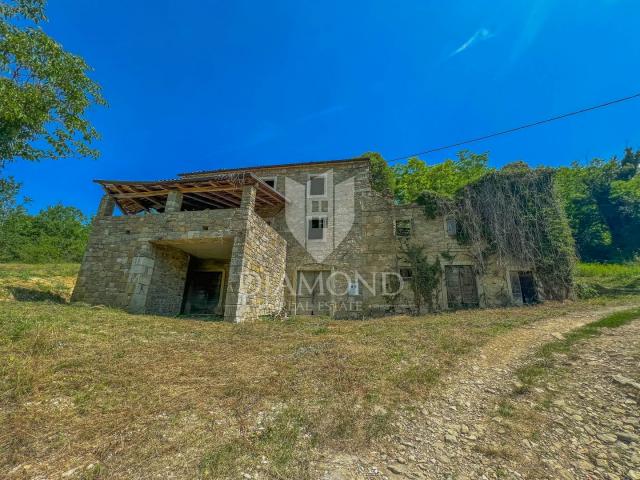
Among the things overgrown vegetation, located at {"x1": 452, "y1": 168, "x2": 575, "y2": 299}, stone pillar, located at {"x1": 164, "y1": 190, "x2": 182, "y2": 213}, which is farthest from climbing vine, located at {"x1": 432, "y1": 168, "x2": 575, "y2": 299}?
stone pillar, located at {"x1": 164, "y1": 190, "x2": 182, "y2": 213}

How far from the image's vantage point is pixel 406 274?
478 inches

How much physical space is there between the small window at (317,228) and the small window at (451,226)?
18.9 feet

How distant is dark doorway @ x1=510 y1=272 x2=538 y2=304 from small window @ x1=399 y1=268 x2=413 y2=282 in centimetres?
405

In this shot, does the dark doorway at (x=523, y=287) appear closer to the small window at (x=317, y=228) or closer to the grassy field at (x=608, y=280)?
the grassy field at (x=608, y=280)

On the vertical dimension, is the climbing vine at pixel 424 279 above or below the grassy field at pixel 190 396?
above

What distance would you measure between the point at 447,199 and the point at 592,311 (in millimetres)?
6444

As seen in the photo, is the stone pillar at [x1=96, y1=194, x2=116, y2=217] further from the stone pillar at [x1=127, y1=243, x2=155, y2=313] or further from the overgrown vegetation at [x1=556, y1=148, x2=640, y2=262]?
the overgrown vegetation at [x1=556, y1=148, x2=640, y2=262]

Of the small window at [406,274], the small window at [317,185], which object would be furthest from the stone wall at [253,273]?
the small window at [406,274]

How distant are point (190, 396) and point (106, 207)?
10149 mm

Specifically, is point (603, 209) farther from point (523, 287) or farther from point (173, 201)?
point (173, 201)

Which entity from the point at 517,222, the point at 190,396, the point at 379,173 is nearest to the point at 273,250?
the point at 190,396

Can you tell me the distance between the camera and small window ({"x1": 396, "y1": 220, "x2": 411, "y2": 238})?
12758 mm

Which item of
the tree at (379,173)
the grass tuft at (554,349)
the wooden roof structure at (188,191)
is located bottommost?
the grass tuft at (554,349)

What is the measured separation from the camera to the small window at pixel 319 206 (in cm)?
1345
